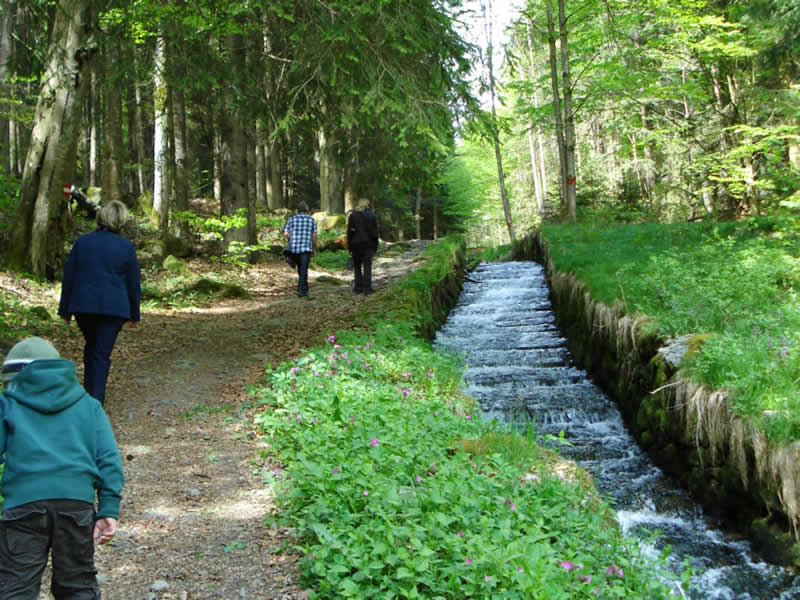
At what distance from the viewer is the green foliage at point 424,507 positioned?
10.8ft

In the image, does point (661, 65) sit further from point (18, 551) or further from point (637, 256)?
point (18, 551)

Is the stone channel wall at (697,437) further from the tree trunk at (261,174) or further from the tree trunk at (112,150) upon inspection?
the tree trunk at (261,174)

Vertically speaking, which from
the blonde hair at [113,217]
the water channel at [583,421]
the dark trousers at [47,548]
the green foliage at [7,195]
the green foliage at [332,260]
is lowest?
the water channel at [583,421]

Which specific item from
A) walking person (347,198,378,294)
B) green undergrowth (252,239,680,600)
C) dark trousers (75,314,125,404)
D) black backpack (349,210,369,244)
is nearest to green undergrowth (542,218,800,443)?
green undergrowth (252,239,680,600)

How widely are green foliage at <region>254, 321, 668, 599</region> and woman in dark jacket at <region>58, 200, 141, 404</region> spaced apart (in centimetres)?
150

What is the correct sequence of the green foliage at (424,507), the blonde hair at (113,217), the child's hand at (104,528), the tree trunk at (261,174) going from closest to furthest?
the child's hand at (104,528)
the green foliage at (424,507)
the blonde hair at (113,217)
the tree trunk at (261,174)

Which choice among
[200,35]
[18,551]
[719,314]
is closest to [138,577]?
[18,551]

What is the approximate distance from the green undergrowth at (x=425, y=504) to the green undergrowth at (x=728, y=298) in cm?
167

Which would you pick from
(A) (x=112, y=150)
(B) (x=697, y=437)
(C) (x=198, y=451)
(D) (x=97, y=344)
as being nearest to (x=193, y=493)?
(C) (x=198, y=451)

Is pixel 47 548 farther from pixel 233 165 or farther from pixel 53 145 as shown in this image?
pixel 233 165

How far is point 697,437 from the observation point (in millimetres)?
6051

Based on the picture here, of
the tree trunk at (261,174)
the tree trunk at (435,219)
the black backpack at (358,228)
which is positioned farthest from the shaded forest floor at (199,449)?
the tree trunk at (435,219)

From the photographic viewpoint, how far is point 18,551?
2555mm

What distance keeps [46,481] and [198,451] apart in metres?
3.29
